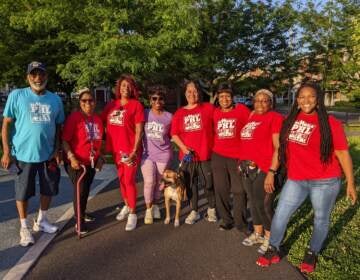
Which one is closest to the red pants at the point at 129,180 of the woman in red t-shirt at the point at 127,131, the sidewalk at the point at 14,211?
the woman in red t-shirt at the point at 127,131

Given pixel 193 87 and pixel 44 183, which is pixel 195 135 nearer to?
pixel 193 87

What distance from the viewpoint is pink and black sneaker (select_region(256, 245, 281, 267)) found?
3.89 metres

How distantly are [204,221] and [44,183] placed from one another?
2133 mm

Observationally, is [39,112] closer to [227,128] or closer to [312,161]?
[227,128]

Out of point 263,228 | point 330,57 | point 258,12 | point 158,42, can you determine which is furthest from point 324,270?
point 330,57

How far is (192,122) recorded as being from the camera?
4895 millimetres

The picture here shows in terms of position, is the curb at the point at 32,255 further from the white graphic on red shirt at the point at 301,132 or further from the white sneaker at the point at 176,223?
the white graphic on red shirt at the point at 301,132

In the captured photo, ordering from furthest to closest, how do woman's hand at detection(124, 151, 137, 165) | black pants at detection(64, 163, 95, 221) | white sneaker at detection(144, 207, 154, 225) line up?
white sneaker at detection(144, 207, 154, 225), woman's hand at detection(124, 151, 137, 165), black pants at detection(64, 163, 95, 221)

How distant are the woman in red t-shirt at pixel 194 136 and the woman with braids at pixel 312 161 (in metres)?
1.26

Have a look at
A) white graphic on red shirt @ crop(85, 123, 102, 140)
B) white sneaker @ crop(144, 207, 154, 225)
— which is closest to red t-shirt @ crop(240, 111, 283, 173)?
white sneaker @ crop(144, 207, 154, 225)

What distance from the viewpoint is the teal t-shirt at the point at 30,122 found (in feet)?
14.0

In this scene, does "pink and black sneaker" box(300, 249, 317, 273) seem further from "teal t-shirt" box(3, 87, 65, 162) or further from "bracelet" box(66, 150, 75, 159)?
"teal t-shirt" box(3, 87, 65, 162)

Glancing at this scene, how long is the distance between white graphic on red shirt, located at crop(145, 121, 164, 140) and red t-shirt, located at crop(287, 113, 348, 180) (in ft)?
6.08

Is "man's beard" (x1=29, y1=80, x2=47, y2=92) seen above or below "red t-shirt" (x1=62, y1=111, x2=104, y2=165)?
above
